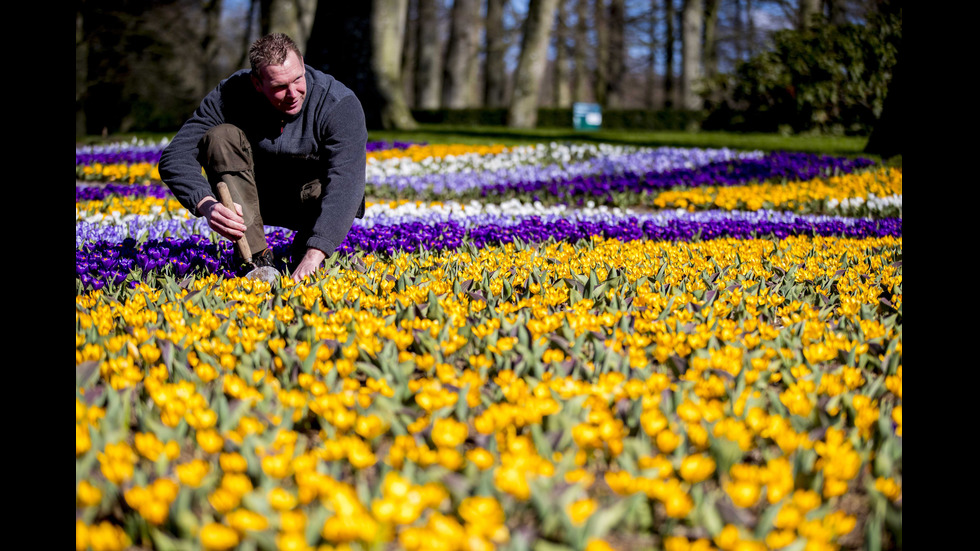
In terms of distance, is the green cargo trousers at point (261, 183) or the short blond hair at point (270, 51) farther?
the green cargo trousers at point (261, 183)

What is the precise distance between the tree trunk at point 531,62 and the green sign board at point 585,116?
77.4 inches

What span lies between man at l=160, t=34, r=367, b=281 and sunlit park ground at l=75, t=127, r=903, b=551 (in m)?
0.24

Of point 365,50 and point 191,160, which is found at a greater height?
point 365,50

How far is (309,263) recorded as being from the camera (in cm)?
317

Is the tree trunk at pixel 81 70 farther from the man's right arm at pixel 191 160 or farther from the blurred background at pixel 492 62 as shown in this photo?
the man's right arm at pixel 191 160

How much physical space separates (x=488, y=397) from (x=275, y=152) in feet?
6.52

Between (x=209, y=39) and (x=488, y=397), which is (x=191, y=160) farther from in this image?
(x=209, y=39)

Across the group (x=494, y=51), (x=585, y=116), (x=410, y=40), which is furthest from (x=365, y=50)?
(x=410, y=40)

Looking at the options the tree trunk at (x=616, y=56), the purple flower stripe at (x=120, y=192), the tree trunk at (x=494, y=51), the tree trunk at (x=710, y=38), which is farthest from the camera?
the tree trunk at (x=616, y=56)

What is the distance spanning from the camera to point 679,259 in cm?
403

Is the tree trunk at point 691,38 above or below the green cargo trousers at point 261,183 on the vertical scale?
above

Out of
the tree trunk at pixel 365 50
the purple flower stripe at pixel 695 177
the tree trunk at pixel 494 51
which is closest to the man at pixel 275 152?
the purple flower stripe at pixel 695 177

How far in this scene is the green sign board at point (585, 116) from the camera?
19141mm
